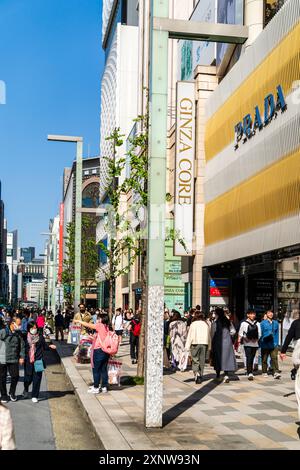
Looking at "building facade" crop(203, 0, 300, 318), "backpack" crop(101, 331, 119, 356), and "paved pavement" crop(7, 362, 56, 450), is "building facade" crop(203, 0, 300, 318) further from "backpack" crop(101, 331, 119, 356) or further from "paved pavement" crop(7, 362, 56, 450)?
"paved pavement" crop(7, 362, 56, 450)

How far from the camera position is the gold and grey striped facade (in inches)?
917

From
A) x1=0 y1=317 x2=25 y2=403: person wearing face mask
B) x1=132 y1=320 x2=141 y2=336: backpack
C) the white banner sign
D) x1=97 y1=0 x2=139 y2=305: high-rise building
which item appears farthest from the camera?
x1=97 y1=0 x2=139 y2=305: high-rise building

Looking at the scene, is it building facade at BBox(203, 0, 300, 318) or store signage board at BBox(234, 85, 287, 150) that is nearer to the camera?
building facade at BBox(203, 0, 300, 318)

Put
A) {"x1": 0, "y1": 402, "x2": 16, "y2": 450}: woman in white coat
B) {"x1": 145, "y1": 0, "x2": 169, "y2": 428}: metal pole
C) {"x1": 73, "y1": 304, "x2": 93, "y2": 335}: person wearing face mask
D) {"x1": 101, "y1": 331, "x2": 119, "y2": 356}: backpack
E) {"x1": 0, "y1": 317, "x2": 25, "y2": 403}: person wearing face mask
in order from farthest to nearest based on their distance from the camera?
{"x1": 73, "y1": 304, "x2": 93, "y2": 335}: person wearing face mask → {"x1": 101, "y1": 331, "x2": 119, "y2": 356}: backpack → {"x1": 0, "y1": 317, "x2": 25, "y2": 403}: person wearing face mask → {"x1": 145, "y1": 0, "x2": 169, "y2": 428}: metal pole → {"x1": 0, "y1": 402, "x2": 16, "y2": 450}: woman in white coat

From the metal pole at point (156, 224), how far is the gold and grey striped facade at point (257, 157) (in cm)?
1308

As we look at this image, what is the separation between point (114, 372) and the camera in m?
15.2

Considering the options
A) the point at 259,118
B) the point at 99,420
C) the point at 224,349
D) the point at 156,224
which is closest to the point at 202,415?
the point at 99,420

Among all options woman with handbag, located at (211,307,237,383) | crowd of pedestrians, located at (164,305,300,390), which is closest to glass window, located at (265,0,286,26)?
crowd of pedestrians, located at (164,305,300,390)

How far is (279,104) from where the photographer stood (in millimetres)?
24500

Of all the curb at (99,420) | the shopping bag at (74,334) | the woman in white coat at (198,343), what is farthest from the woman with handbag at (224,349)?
the shopping bag at (74,334)

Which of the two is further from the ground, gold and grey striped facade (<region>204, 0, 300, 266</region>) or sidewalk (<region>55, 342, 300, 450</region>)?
gold and grey striped facade (<region>204, 0, 300, 266</region>)

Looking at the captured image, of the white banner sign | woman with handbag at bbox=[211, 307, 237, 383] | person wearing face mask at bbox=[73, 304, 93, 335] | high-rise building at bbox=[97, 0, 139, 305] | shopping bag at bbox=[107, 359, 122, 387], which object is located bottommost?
shopping bag at bbox=[107, 359, 122, 387]

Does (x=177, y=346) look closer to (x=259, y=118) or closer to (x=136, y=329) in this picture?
(x=136, y=329)
